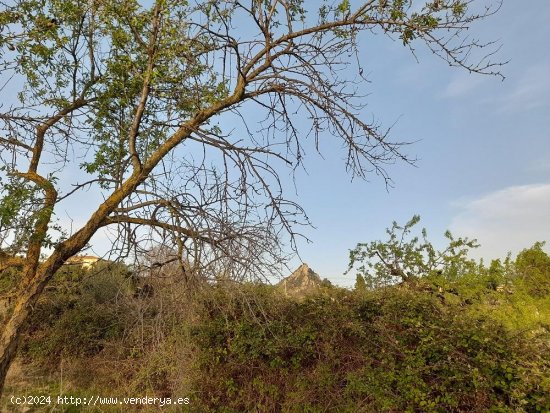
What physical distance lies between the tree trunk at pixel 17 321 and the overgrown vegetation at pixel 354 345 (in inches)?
26.4

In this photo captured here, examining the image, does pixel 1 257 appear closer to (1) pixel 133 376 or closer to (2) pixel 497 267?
(1) pixel 133 376

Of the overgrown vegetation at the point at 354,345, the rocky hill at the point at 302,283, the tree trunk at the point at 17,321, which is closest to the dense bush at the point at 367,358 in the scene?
the overgrown vegetation at the point at 354,345

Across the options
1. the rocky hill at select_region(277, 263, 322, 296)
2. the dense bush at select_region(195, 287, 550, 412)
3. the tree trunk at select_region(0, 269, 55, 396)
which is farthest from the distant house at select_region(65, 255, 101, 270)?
the rocky hill at select_region(277, 263, 322, 296)

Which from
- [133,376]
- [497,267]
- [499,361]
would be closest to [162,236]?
[499,361]

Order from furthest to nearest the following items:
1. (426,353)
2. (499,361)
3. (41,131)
Answer: 1. (41,131)
2. (426,353)
3. (499,361)

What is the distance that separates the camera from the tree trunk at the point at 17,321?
19.0 feet

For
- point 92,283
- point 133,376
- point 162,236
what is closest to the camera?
point 162,236

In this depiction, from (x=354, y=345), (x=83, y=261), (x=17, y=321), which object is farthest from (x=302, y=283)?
(x=17, y=321)

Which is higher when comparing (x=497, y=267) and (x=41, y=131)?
(x=41, y=131)

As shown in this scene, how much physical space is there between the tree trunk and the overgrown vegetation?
0.67 meters

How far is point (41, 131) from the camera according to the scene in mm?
6980

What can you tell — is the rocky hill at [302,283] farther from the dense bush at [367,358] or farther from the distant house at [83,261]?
the distant house at [83,261]

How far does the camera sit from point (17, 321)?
229 inches

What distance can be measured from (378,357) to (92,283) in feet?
31.6
